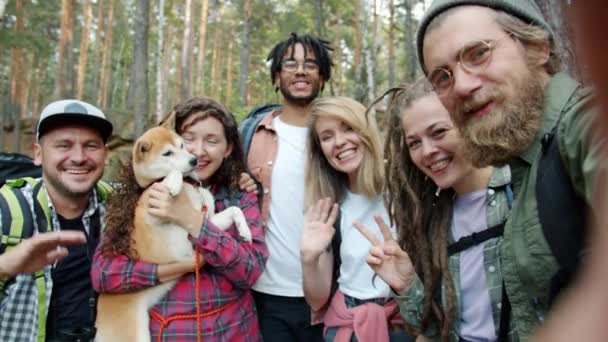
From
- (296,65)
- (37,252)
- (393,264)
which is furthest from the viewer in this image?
(296,65)

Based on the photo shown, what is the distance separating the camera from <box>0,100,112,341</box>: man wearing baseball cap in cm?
253

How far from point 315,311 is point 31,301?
1.72 m

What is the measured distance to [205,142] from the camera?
Result: 3037 millimetres

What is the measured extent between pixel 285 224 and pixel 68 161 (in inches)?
60.2

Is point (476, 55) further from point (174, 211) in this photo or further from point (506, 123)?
point (174, 211)

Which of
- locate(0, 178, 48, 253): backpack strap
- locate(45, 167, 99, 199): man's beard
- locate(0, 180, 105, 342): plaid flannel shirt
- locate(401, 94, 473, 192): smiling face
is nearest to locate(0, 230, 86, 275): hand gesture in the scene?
locate(0, 178, 48, 253): backpack strap

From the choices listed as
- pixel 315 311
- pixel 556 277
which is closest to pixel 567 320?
pixel 556 277

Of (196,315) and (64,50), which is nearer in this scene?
(196,315)

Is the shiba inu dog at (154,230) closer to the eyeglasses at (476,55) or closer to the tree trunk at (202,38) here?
the eyeglasses at (476,55)

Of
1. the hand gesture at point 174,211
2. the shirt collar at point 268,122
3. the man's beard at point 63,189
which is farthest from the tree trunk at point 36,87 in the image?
the hand gesture at point 174,211

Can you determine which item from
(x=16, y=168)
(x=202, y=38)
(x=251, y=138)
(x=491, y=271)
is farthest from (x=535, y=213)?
(x=202, y=38)

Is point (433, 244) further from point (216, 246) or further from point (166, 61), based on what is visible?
point (166, 61)

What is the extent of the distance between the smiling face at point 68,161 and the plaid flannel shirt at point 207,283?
52cm

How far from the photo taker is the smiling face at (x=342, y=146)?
3.11 meters
